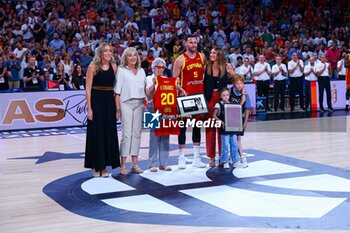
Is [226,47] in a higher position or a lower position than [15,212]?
higher

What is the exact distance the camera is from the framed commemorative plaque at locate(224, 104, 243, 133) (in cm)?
855

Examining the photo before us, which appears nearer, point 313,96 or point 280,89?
point 280,89

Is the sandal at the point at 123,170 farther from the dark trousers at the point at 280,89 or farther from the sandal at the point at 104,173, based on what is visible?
the dark trousers at the point at 280,89

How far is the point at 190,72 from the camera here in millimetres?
8531

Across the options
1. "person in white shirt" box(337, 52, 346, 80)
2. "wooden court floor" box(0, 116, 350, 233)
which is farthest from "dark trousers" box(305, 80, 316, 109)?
"wooden court floor" box(0, 116, 350, 233)

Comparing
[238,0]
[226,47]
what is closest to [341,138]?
[226,47]

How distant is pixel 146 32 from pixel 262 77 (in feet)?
16.0

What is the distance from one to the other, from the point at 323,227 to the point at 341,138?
6134 millimetres

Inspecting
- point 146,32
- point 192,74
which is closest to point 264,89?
point 146,32

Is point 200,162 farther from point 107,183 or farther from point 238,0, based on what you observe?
point 238,0

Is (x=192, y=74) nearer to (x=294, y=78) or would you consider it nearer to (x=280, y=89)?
(x=280, y=89)

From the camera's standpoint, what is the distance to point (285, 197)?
6855mm

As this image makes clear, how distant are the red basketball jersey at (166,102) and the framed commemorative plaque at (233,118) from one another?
76 centimetres

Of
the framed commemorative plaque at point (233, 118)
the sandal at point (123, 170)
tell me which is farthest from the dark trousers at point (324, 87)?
the sandal at point (123, 170)
